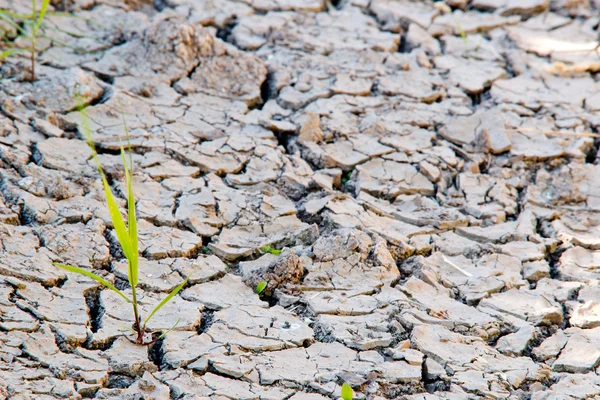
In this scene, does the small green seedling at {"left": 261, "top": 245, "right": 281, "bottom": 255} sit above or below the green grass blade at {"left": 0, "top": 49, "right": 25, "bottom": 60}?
below

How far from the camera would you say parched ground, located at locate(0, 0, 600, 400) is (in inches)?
87.8

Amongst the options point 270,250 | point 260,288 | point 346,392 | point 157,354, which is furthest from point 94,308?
point 346,392

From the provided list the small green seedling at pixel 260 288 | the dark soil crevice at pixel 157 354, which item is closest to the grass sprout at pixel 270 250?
the small green seedling at pixel 260 288

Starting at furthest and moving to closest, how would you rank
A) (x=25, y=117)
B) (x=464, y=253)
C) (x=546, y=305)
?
(x=25, y=117) < (x=464, y=253) < (x=546, y=305)

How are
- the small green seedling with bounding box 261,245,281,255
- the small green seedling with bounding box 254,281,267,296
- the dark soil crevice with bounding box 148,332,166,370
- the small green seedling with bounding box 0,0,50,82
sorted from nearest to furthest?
the dark soil crevice with bounding box 148,332,166,370 → the small green seedling with bounding box 254,281,267,296 → the small green seedling with bounding box 261,245,281,255 → the small green seedling with bounding box 0,0,50,82

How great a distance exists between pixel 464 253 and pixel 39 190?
5.24 feet

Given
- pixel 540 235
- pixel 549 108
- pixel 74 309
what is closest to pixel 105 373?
pixel 74 309

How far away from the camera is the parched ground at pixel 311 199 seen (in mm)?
2230

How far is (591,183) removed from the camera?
3277 mm

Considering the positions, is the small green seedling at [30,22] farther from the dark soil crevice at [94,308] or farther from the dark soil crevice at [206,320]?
the dark soil crevice at [206,320]

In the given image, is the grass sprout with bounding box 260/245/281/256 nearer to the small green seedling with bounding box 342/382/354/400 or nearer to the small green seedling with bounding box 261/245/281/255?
the small green seedling with bounding box 261/245/281/255

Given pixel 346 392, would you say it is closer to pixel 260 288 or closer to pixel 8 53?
pixel 260 288

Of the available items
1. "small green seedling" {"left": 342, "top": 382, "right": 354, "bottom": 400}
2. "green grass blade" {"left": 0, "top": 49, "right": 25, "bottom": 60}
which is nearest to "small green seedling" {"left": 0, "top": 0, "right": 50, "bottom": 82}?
"green grass blade" {"left": 0, "top": 49, "right": 25, "bottom": 60}

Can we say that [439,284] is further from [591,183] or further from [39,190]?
[39,190]
